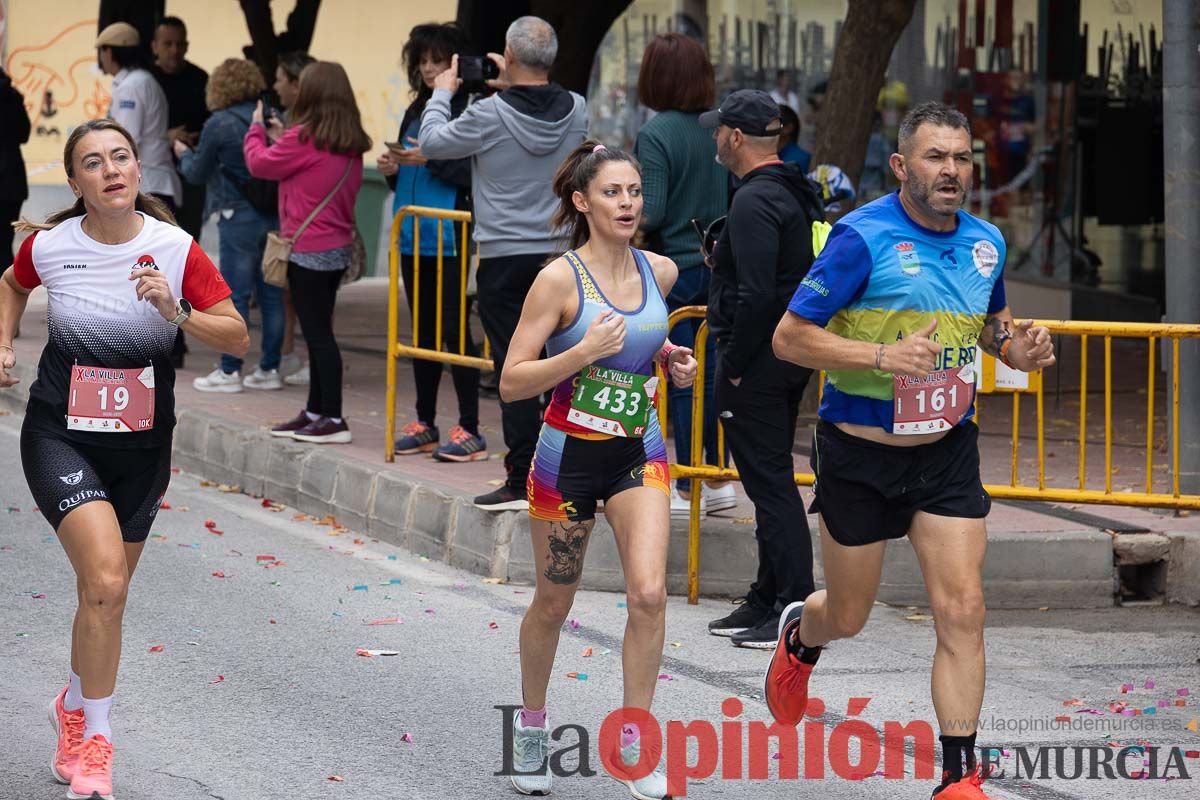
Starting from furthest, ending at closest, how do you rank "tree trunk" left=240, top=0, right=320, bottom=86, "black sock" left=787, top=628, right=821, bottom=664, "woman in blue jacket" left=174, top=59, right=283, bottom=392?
"tree trunk" left=240, top=0, right=320, bottom=86 → "woman in blue jacket" left=174, top=59, right=283, bottom=392 → "black sock" left=787, top=628, right=821, bottom=664

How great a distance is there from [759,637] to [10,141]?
8871 mm

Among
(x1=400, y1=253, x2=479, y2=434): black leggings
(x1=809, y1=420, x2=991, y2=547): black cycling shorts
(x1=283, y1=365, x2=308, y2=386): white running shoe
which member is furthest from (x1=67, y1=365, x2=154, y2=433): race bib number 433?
(x1=283, y1=365, x2=308, y2=386): white running shoe

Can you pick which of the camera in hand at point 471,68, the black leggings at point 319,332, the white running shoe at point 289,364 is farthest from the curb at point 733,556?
the white running shoe at point 289,364

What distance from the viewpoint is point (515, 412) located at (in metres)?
7.99

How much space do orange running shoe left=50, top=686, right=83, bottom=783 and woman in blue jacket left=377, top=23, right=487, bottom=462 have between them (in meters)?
4.18

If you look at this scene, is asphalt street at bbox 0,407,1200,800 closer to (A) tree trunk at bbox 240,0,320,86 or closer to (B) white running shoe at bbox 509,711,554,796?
(B) white running shoe at bbox 509,711,554,796

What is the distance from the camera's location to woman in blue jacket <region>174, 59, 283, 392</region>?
37.1 ft

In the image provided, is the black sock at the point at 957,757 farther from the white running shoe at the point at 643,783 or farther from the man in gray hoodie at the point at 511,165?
the man in gray hoodie at the point at 511,165

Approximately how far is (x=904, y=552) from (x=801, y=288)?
113 inches

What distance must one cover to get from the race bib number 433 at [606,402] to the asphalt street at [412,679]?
1041mm

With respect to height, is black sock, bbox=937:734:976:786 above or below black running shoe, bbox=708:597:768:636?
above

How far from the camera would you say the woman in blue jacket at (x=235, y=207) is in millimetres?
11320

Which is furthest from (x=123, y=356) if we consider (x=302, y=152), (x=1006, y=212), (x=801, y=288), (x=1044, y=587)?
(x=1006, y=212)

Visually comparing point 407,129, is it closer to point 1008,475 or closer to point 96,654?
point 1008,475
